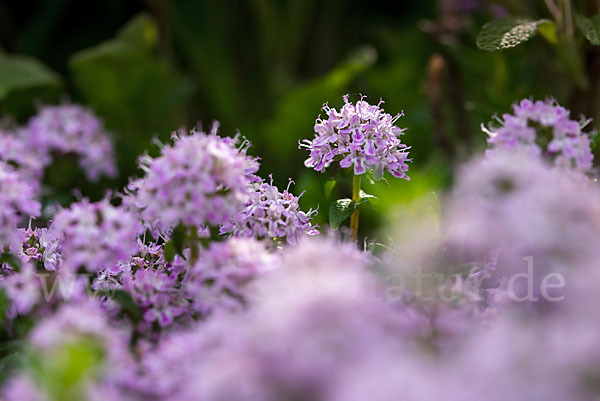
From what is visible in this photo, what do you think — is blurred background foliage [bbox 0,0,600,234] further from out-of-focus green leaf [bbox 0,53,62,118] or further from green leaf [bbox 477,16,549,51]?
green leaf [bbox 477,16,549,51]

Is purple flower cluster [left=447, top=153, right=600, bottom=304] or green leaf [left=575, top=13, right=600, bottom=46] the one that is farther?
green leaf [left=575, top=13, right=600, bottom=46]

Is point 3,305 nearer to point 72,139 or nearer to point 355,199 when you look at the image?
point 355,199

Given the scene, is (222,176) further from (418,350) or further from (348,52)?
(348,52)

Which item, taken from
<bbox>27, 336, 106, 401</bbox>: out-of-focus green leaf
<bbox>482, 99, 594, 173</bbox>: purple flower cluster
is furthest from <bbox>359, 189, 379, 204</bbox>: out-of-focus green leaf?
<bbox>27, 336, 106, 401</bbox>: out-of-focus green leaf

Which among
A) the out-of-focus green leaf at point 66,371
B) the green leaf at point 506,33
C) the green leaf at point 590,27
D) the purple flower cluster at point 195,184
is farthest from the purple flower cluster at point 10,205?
the green leaf at point 590,27

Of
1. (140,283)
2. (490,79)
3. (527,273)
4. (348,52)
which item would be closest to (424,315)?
(527,273)

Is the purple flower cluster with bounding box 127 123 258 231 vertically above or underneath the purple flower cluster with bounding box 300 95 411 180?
underneath
